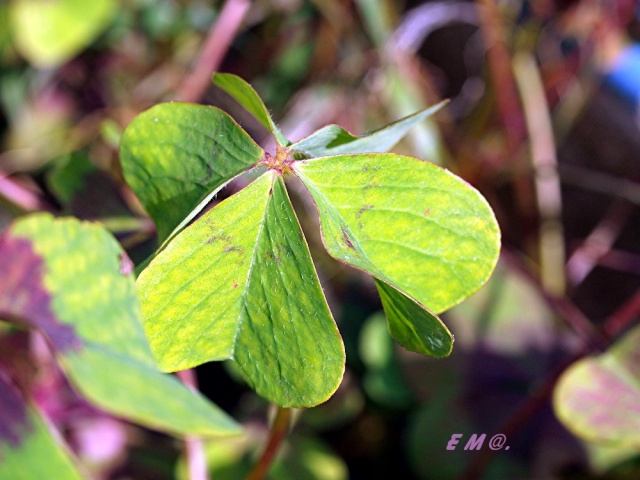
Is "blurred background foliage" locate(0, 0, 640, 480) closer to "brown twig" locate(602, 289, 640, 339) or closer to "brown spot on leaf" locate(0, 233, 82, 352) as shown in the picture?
"brown twig" locate(602, 289, 640, 339)

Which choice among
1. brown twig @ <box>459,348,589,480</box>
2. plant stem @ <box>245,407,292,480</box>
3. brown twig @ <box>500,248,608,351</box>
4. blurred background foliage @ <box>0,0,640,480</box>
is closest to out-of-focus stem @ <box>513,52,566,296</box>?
blurred background foliage @ <box>0,0,640,480</box>

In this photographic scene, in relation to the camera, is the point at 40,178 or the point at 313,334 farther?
the point at 40,178

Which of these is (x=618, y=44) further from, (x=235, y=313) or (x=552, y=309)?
(x=235, y=313)

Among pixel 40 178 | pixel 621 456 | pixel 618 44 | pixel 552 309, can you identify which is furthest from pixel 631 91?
pixel 40 178

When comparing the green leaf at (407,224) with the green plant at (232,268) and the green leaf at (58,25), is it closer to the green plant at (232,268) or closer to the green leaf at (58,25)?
the green plant at (232,268)

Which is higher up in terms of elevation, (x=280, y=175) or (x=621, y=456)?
(x=280, y=175)

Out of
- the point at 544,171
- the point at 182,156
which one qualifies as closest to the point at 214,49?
the point at 544,171

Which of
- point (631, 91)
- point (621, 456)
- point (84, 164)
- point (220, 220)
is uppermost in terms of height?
point (220, 220)
